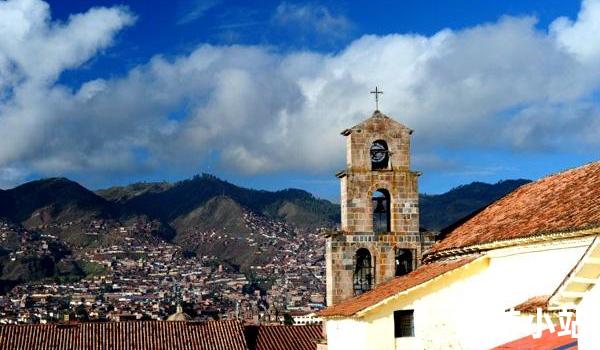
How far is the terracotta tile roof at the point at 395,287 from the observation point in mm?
18406

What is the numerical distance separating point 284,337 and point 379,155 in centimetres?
1750

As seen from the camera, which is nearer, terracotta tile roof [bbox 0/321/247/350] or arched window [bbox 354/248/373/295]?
arched window [bbox 354/248/373/295]

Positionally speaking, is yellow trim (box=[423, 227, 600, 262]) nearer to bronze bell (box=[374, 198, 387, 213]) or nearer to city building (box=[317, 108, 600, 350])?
city building (box=[317, 108, 600, 350])

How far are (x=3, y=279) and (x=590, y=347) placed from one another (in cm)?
17085

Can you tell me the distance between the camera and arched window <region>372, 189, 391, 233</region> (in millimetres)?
23562

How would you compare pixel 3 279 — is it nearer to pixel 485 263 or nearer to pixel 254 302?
pixel 254 302

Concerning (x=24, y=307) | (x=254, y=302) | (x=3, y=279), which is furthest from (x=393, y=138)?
(x=3, y=279)

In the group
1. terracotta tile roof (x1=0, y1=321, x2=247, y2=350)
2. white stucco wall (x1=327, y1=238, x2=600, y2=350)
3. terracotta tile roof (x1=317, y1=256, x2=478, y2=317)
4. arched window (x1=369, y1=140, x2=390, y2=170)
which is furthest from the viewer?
terracotta tile roof (x1=0, y1=321, x2=247, y2=350)

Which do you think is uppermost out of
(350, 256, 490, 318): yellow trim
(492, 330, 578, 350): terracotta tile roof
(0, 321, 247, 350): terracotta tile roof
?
(350, 256, 490, 318): yellow trim

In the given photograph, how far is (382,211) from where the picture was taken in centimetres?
2384

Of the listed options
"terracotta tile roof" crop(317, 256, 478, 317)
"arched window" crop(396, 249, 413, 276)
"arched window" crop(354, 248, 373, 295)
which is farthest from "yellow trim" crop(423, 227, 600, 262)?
"arched window" crop(354, 248, 373, 295)

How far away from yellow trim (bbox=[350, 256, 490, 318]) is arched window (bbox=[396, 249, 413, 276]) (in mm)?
4626

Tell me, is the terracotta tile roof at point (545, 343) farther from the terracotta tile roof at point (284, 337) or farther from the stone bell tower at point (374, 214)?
the terracotta tile roof at point (284, 337)

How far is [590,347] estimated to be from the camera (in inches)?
377
